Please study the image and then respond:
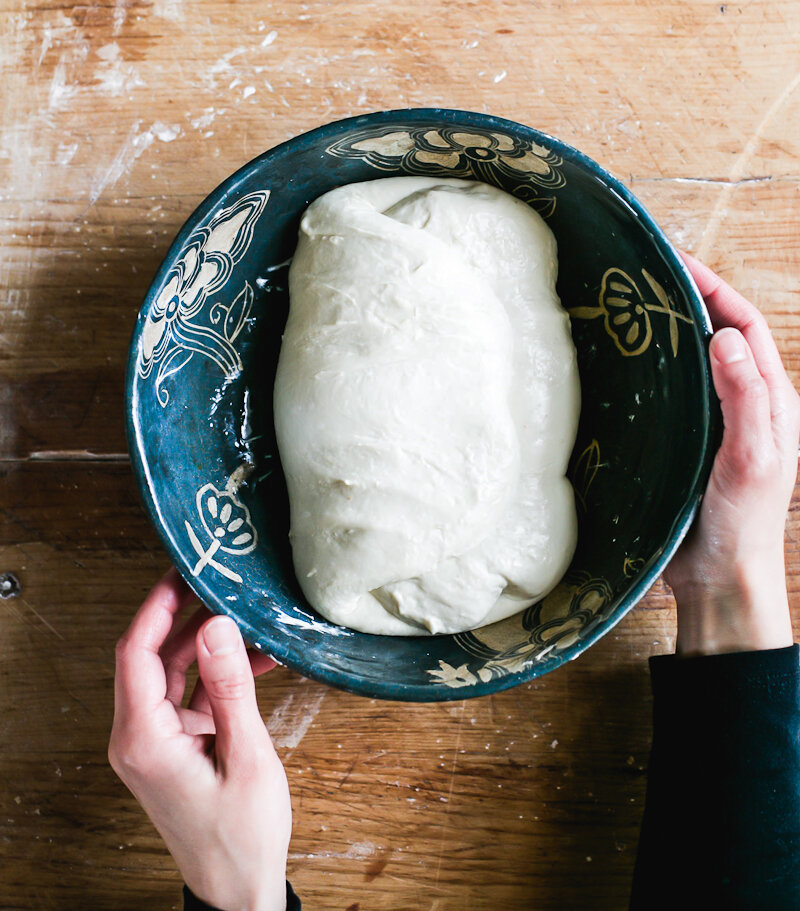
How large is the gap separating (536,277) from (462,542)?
278 mm

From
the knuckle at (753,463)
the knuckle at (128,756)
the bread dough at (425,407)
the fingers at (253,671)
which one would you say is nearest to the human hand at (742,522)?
the knuckle at (753,463)

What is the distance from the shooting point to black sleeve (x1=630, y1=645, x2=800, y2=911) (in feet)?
2.34

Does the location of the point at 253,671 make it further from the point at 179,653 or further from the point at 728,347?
the point at 728,347

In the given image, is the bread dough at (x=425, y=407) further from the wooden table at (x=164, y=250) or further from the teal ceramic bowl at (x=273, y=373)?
the wooden table at (x=164, y=250)

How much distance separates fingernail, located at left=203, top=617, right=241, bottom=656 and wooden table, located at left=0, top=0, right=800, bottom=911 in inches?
8.5

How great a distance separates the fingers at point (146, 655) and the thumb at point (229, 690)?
0.08m

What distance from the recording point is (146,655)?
69cm

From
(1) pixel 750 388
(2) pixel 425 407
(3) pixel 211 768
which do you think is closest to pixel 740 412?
(1) pixel 750 388

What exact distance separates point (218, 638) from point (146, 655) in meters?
0.11

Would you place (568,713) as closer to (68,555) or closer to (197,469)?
(197,469)

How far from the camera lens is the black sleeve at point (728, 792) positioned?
71 cm

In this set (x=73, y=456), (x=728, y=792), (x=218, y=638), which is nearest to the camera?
(x=218, y=638)

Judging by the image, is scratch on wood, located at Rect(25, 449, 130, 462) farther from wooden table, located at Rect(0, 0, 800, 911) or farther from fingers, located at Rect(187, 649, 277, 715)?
fingers, located at Rect(187, 649, 277, 715)

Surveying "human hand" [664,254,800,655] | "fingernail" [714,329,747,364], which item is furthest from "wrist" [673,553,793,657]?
"fingernail" [714,329,747,364]
